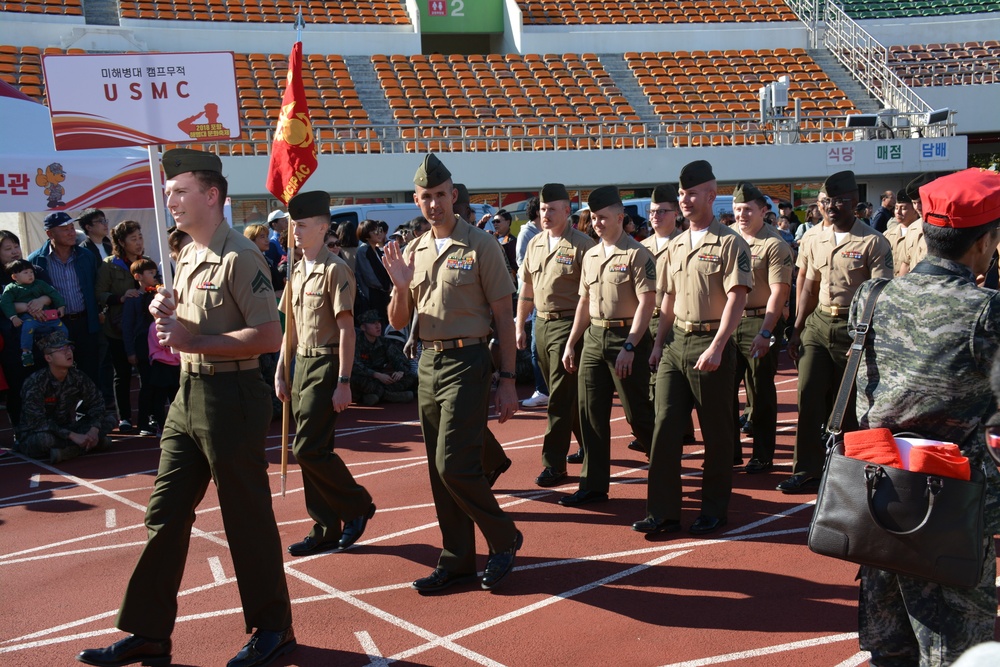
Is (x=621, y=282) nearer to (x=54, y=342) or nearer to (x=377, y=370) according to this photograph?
(x=377, y=370)

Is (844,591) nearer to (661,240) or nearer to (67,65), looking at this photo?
(661,240)

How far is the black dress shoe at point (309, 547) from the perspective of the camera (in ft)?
18.6

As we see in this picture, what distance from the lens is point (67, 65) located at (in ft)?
18.5

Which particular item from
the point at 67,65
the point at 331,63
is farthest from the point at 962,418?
the point at 331,63

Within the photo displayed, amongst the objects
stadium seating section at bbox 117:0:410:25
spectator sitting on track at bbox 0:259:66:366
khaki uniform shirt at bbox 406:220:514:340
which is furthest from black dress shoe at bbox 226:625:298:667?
stadium seating section at bbox 117:0:410:25

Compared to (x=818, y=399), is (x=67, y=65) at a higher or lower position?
higher

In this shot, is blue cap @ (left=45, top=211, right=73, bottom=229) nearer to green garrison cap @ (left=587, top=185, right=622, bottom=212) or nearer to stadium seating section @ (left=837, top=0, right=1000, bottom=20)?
green garrison cap @ (left=587, top=185, right=622, bottom=212)

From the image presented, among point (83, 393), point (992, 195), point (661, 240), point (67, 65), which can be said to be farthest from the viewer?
point (83, 393)

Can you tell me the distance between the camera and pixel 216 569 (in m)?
5.45

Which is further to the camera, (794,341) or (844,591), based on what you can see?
(794,341)

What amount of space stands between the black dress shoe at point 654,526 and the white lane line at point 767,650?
1.51 metres

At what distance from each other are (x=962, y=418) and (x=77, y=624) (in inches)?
164

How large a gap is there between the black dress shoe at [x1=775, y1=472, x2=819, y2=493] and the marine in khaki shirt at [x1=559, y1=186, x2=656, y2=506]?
103 cm

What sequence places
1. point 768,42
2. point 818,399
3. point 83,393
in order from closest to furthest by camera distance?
point 818,399 < point 83,393 < point 768,42
